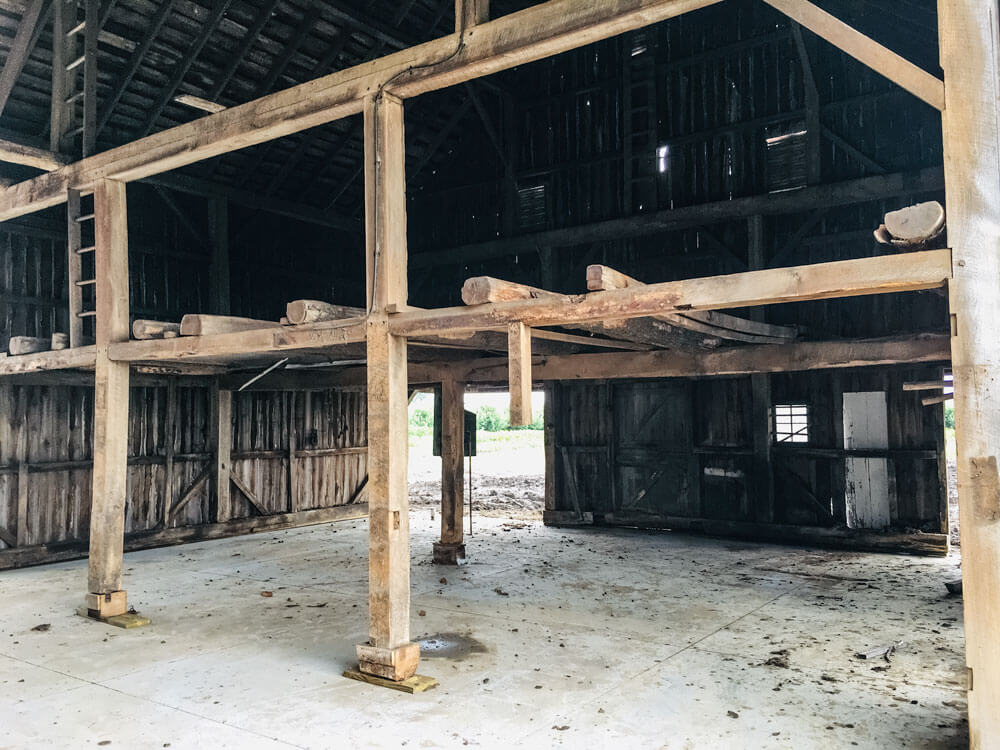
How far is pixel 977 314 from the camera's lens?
172 inches

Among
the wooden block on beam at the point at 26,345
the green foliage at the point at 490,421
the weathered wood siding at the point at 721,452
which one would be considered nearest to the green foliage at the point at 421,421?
the green foliage at the point at 490,421

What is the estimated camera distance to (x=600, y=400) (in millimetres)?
14906

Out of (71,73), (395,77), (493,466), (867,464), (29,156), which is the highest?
(71,73)

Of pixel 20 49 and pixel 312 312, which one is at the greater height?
pixel 20 49

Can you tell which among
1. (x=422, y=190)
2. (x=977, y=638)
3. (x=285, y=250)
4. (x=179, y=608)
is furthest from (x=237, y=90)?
(x=977, y=638)

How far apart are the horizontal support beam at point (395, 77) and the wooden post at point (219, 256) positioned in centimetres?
414

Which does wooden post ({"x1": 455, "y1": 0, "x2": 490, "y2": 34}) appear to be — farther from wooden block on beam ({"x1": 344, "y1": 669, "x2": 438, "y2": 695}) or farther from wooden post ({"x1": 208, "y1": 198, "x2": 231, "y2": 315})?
wooden post ({"x1": 208, "y1": 198, "x2": 231, "y2": 315})

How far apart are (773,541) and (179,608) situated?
917 cm

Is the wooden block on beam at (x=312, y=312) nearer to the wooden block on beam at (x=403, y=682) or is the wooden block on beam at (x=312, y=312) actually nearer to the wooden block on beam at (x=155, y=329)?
the wooden block on beam at (x=155, y=329)

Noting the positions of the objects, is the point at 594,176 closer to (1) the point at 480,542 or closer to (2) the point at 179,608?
(1) the point at 480,542

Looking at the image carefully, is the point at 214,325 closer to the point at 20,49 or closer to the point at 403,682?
the point at 403,682

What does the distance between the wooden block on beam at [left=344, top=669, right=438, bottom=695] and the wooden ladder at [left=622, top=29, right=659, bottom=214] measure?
9.50 m

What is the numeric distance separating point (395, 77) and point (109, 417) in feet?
16.9

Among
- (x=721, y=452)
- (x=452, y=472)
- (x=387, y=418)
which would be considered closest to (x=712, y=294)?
(x=387, y=418)
